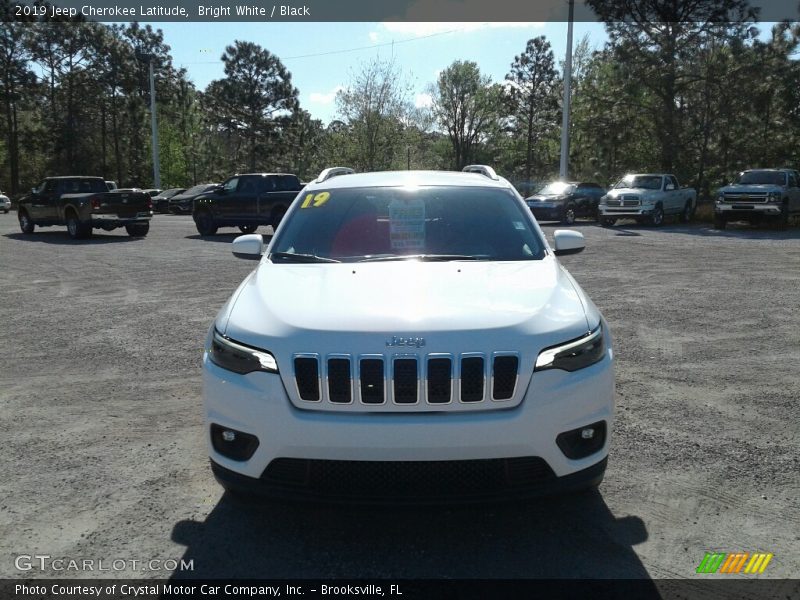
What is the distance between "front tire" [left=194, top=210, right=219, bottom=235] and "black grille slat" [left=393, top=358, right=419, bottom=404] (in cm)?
2004

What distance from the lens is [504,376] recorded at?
111 inches

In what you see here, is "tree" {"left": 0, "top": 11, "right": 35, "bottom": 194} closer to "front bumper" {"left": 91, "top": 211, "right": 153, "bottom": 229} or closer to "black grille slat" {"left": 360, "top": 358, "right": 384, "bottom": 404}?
"front bumper" {"left": 91, "top": 211, "right": 153, "bottom": 229}

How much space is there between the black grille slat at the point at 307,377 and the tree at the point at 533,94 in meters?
59.2

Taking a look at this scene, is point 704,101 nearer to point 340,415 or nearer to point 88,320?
point 88,320

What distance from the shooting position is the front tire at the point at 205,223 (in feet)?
71.5

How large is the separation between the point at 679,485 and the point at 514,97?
61980 millimetres

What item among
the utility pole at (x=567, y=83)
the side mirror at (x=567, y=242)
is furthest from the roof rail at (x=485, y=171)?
the utility pole at (x=567, y=83)

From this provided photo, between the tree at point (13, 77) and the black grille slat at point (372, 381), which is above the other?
the tree at point (13, 77)

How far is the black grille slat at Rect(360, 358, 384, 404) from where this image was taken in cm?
278

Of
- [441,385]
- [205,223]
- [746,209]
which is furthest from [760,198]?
[441,385]

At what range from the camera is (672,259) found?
46.7ft

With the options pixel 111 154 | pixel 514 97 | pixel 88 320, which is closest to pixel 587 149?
pixel 514 97

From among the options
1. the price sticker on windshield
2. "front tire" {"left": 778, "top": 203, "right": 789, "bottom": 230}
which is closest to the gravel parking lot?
the price sticker on windshield

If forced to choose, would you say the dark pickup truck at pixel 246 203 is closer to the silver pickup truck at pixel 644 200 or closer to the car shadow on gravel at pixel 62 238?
the car shadow on gravel at pixel 62 238
